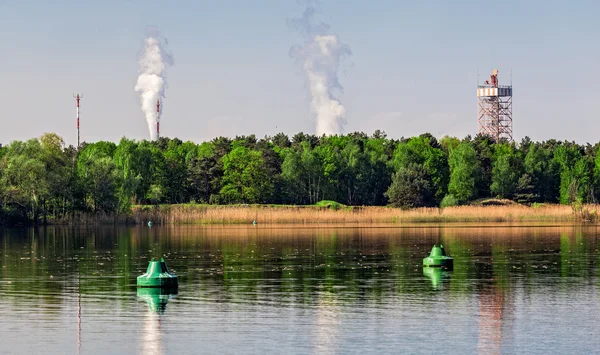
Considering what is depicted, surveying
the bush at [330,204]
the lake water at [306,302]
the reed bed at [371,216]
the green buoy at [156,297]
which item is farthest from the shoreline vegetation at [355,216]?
the green buoy at [156,297]

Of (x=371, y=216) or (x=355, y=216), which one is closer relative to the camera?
(x=355, y=216)

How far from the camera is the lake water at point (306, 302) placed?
109 ft

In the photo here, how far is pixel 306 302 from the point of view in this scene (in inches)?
1715

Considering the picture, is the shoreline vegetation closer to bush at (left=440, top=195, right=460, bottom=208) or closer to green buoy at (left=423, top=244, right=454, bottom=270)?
bush at (left=440, top=195, right=460, bottom=208)

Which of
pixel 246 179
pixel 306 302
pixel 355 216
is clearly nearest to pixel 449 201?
pixel 246 179

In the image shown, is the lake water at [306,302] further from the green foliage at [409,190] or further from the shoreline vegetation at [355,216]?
the green foliage at [409,190]

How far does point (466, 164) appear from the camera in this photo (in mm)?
199125

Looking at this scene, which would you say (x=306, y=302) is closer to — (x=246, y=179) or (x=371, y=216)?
(x=371, y=216)

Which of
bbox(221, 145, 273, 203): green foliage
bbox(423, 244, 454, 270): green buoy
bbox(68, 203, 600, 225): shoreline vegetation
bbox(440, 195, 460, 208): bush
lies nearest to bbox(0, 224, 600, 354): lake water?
bbox(423, 244, 454, 270): green buoy

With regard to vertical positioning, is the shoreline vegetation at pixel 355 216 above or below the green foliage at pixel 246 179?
below

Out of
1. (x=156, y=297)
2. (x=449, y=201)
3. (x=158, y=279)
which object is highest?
(x=449, y=201)

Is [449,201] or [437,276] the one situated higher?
[449,201]

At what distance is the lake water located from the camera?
3331 cm

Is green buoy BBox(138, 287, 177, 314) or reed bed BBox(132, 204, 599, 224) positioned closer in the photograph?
green buoy BBox(138, 287, 177, 314)
